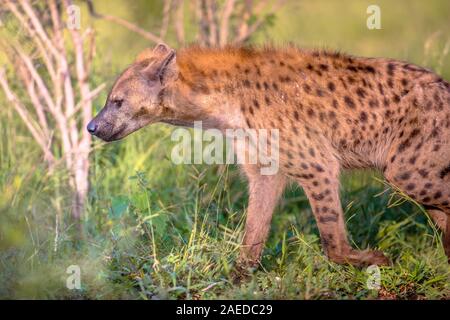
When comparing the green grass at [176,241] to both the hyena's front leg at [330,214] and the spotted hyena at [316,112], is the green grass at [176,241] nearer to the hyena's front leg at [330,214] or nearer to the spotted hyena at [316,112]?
the hyena's front leg at [330,214]

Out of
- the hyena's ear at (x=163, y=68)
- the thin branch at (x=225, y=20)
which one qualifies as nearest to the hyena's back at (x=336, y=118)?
the hyena's ear at (x=163, y=68)

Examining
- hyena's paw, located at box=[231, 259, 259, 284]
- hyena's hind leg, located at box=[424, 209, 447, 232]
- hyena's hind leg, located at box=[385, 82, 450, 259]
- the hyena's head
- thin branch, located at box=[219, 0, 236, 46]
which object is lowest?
hyena's paw, located at box=[231, 259, 259, 284]

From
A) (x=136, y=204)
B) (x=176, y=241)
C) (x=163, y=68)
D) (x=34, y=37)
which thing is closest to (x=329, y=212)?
(x=176, y=241)

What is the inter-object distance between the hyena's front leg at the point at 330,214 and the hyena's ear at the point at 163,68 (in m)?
0.93

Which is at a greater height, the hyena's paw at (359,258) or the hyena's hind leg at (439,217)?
the hyena's hind leg at (439,217)

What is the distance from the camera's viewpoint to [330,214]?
541 cm

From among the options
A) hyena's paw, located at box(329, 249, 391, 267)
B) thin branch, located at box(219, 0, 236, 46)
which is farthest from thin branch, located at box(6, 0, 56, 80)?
hyena's paw, located at box(329, 249, 391, 267)

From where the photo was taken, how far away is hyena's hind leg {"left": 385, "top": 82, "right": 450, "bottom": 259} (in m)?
5.42

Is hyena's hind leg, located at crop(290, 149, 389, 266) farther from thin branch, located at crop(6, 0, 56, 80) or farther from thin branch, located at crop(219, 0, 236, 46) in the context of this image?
thin branch, located at crop(219, 0, 236, 46)

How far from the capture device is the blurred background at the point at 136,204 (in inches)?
206

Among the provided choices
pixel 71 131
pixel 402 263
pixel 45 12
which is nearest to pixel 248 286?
pixel 402 263

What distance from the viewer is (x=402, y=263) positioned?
5805 millimetres
